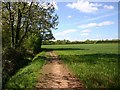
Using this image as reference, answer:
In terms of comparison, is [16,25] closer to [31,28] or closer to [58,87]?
[31,28]

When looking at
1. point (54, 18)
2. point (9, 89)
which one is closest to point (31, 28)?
point (54, 18)

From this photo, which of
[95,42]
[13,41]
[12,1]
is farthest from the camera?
[95,42]

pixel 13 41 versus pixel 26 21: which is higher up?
pixel 26 21

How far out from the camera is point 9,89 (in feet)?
44.8

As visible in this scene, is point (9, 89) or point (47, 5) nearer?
point (9, 89)

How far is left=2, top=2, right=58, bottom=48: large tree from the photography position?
1374 inches

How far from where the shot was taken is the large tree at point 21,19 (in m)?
34.9

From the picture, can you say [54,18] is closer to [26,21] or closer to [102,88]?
[26,21]

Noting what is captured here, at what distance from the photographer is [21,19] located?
123ft

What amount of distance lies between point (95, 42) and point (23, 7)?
134 meters

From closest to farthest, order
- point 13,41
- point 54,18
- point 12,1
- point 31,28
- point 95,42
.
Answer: point 12,1 < point 13,41 < point 31,28 < point 54,18 < point 95,42

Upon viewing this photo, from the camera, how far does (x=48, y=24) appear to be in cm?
4078

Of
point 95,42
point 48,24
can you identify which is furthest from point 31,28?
point 95,42

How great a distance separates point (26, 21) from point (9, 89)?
80.1 ft
